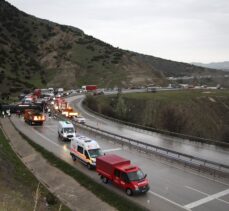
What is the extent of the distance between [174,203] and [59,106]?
1859 inches

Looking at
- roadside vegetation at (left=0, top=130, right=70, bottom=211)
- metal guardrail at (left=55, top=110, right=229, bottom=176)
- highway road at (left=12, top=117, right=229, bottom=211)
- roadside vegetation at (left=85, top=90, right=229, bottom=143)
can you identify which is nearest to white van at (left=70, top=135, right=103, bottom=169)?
highway road at (left=12, top=117, right=229, bottom=211)

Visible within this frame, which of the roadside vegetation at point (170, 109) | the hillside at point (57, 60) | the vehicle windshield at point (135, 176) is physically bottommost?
the roadside vegetation at point (170, 109)

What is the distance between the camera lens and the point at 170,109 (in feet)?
271

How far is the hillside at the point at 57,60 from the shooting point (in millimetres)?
124000

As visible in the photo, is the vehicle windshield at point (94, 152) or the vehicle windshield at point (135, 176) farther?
the vehicle windshield at point (94, 152)

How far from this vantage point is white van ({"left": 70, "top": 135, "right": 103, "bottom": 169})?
29725 mm

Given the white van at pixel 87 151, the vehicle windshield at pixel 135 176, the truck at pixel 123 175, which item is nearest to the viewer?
the truck at pixel 123 175

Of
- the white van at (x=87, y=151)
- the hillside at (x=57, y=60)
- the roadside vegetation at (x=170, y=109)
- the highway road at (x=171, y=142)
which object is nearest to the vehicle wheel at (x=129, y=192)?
the white van at (x=87, y=151)

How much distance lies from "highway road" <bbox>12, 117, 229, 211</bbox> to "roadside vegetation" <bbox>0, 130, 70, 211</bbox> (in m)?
4.27

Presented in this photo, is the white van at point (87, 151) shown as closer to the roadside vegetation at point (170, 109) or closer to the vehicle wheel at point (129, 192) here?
the vehicle wheel at point (129, 192)

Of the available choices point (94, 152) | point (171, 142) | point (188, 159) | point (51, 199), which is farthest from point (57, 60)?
point (51, 199)

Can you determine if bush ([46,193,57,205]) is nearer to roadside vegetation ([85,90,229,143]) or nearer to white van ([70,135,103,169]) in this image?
white van ([70,135,103,169])

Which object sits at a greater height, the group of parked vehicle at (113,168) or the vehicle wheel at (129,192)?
the group of parked vehicle at (113,168)

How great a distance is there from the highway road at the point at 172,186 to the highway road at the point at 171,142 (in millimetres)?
5777
